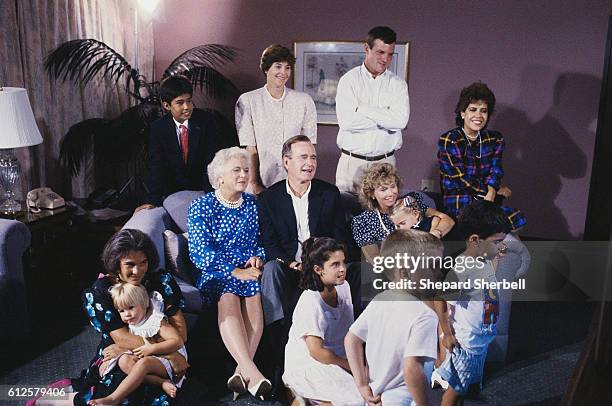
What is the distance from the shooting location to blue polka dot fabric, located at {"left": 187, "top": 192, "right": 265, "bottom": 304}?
8.24 feet

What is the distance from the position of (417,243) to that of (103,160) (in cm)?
282

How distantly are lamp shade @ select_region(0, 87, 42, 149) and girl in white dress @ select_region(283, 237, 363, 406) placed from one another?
5.81ft

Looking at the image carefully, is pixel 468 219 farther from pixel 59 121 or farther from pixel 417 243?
pixel 59 121

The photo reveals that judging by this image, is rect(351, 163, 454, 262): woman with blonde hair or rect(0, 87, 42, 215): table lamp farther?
rect(0, 87, 42, 215): table lamp

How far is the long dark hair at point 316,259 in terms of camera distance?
206cm

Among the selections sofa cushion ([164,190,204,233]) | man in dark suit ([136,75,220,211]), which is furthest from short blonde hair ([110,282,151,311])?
man in dark suit ([136,75,220,211])

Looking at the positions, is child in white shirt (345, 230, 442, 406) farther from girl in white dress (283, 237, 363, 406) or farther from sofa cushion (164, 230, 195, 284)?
sofa cushion (164, 230, 195, 284)

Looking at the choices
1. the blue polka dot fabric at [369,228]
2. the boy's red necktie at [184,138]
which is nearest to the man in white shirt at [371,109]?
the blue polka dot fabric at [369,228]

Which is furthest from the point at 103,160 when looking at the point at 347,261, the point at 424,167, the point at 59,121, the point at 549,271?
the point at 549,271

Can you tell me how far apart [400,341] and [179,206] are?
1.66 m

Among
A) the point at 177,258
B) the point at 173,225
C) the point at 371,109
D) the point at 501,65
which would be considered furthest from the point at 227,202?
the point at 501,65

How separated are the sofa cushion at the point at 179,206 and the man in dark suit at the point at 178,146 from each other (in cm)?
12

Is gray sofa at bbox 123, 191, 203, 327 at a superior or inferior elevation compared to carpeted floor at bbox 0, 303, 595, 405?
superior

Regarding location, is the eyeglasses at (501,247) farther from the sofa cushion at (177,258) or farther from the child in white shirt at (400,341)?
the sofa cushion at (177,258)
